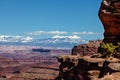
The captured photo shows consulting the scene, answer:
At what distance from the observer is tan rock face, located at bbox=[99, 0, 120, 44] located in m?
36.7

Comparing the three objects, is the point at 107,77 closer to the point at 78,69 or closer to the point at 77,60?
the point at 78,69

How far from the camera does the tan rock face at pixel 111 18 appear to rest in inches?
1446

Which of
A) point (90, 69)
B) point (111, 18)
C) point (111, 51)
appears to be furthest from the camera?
point (111, 18)

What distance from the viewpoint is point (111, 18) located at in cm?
3703

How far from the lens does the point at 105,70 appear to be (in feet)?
97.2

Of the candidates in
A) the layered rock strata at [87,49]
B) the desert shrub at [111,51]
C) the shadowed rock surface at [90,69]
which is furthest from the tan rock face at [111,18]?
the layered rock strata at [87,49]

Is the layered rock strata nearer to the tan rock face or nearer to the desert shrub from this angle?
the tan rock face

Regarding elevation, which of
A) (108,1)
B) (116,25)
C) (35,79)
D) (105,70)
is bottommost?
(35,79)

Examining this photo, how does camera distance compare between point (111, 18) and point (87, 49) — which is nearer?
point (111, 18)

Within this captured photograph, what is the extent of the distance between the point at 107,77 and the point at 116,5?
11.2 meters

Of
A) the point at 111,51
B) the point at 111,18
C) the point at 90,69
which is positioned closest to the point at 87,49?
the point at 111,18

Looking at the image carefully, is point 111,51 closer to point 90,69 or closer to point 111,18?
point 90,69

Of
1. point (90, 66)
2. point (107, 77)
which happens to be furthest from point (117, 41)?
point (107, 77)

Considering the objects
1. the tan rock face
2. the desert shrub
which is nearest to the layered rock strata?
the tan rock face
